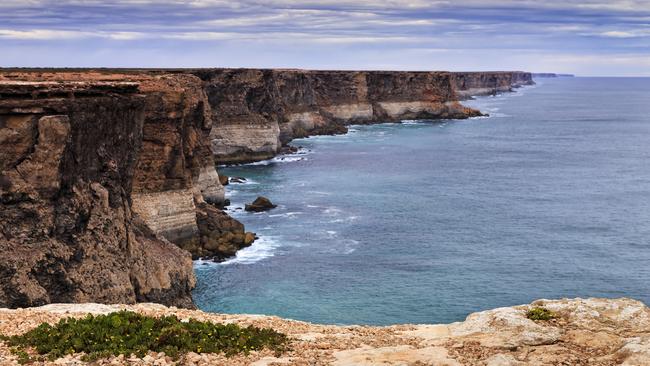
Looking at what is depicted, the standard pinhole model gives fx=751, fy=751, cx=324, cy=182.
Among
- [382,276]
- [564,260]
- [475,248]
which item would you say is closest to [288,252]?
[382,276]

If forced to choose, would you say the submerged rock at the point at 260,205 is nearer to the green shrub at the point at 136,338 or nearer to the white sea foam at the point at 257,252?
the white sea foam at the point at 257,252

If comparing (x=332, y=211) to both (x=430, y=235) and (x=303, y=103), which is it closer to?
(x=430, y=235)

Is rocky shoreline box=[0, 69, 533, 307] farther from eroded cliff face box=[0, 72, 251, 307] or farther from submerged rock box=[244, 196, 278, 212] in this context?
submerged rock box=[244, 196, 278, 212]

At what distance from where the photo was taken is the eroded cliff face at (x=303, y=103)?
10438 centimetres

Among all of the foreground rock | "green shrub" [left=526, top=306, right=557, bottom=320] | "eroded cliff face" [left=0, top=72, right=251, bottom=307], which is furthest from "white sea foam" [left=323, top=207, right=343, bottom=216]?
"green shrub" [left=526, top=306, right=557, bottom=320]

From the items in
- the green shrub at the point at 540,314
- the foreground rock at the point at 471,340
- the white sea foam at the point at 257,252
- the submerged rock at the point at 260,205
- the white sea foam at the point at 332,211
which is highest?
the green shrub at the point at 540,314

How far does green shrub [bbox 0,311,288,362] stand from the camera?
1817cm

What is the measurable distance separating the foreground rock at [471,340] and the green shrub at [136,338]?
30 cm

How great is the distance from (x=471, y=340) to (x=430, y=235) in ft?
141

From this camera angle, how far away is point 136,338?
1862 cm

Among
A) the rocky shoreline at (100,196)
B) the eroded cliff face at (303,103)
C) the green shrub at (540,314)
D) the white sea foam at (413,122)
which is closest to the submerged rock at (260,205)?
the rocky shoreline at (100,196)

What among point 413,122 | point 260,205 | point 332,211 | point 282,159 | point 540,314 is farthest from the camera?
point 413,122

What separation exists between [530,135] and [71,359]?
144 metres

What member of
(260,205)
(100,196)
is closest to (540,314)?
(100,196)
